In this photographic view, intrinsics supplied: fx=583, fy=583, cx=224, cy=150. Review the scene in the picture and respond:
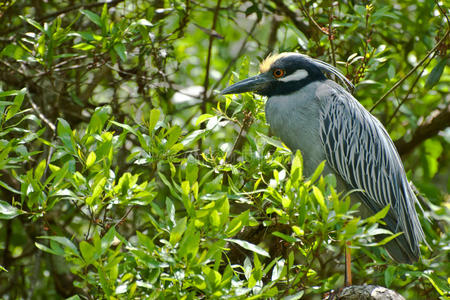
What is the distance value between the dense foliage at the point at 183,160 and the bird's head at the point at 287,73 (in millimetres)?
127

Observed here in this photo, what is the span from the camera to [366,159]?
360 cm

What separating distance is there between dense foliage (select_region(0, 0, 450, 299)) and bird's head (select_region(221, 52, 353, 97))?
5.0 inches

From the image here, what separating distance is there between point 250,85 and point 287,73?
14.9 inches

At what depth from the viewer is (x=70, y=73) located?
434 centimetres

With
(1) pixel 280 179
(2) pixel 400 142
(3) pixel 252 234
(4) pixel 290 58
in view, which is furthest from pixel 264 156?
(2) pixel 400 142

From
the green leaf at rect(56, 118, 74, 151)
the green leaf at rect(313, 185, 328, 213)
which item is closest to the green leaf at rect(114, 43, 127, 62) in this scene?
the green leaf at rect(56, 118, 74, 151)

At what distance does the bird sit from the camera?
343 centimetres

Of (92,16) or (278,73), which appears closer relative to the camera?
(92,16)

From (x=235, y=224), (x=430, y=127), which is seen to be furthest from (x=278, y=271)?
(x=430, y=127)

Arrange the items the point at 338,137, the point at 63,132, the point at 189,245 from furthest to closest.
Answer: the point at 338,137, the point at 63,132, the point at 189,245

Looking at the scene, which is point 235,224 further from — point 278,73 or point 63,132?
point 278,73

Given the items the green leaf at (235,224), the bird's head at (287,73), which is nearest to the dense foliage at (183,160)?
the green leaf at (235,224)

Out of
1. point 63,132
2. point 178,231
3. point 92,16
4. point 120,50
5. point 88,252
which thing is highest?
point 92,16

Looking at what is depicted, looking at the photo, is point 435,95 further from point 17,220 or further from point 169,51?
point 17,220
